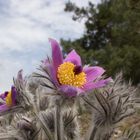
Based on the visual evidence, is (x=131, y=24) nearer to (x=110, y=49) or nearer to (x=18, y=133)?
(x=110, y=49)

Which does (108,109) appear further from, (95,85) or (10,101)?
(10,101)

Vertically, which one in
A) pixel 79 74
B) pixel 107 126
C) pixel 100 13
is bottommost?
pixel 107 126

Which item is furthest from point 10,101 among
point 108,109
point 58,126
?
point 108,109

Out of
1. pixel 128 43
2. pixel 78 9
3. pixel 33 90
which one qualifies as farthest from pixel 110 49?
pixel 33 90

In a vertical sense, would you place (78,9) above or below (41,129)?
above

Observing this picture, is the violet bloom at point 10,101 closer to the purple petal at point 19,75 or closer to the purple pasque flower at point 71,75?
the purple petal at point 19,75

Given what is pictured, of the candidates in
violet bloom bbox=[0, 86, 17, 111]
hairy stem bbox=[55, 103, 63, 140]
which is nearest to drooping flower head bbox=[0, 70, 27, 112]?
violet bloom bbox=[0, 86, 17, 111]

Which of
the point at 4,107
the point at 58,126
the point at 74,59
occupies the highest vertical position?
the point at 74,59

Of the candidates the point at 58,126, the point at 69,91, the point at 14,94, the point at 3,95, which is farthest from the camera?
the point at 3,95
